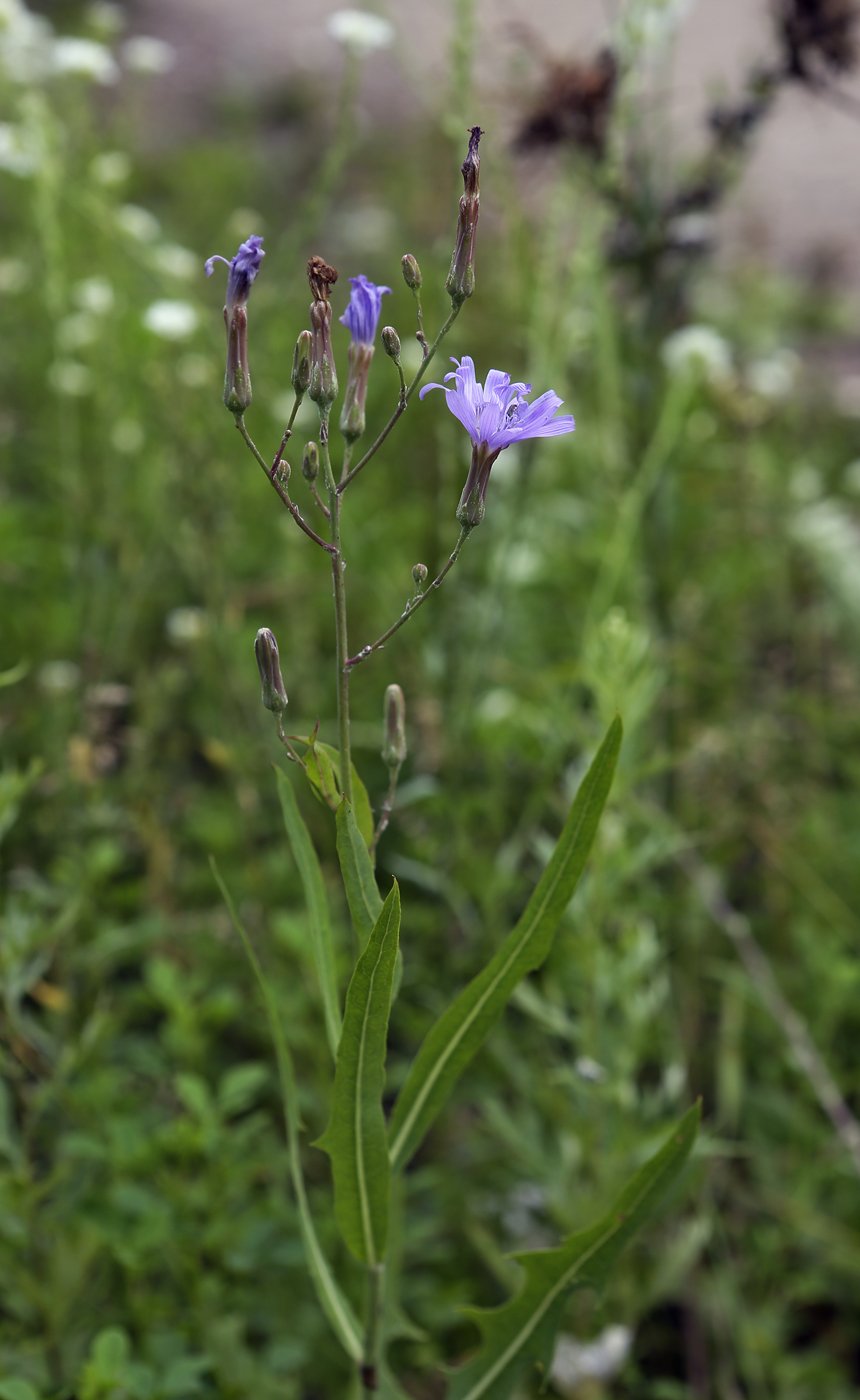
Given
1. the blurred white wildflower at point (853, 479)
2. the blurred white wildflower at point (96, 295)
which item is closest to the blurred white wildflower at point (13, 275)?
the blurred white wildflower at point (853, 479)

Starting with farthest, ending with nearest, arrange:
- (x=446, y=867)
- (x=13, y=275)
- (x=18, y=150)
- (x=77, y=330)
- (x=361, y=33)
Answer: (x=13, y=275)
(x=77, y=330)
(x=18, y=150)
(x=361, y=33)
(x=446, y=867)

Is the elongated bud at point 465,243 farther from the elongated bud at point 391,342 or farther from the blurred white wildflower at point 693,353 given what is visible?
the blurred white wildflower at point 693,353

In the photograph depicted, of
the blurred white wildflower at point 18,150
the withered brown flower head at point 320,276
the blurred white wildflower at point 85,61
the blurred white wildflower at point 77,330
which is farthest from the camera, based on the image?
the blurred white wildflower at point 77,330

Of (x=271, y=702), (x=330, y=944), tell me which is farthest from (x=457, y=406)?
(x=330, y=944)

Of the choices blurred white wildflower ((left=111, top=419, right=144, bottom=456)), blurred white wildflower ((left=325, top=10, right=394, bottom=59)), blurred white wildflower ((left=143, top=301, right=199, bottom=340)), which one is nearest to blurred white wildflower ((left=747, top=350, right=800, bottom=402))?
blurred white wildflower ((left=325, top=10, right=394, bottom=59))

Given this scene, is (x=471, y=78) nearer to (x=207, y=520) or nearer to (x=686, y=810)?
(x=207, y=520)

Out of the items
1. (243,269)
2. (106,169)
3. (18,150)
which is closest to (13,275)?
(106,169)

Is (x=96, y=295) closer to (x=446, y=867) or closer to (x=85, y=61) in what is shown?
(x=85, y=61)
